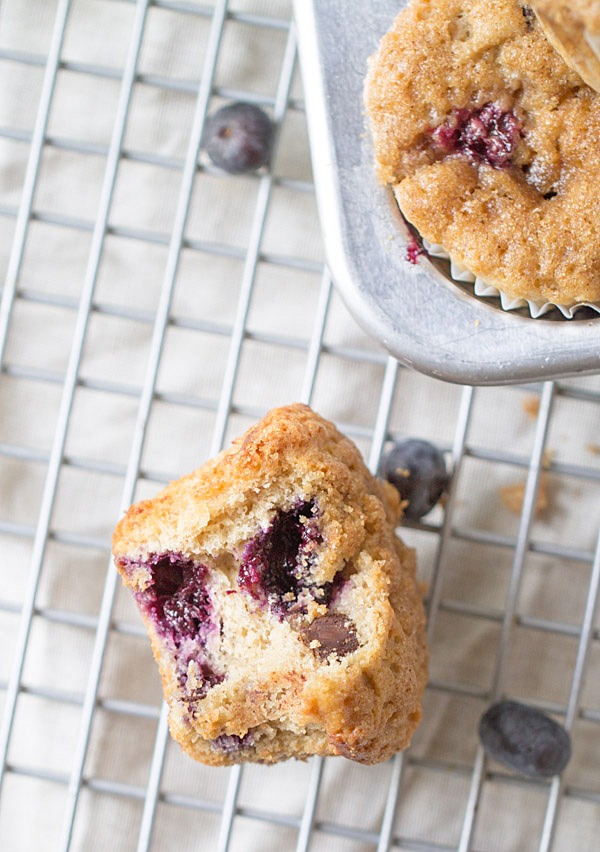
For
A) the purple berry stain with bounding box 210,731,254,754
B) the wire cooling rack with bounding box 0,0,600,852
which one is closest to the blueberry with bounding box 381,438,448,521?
→ the wire cooling rack with bounding box 0,0,600,852

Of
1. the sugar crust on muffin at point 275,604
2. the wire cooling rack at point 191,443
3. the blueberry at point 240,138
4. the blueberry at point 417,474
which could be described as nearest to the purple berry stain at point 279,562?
the sugar crust on muffin at point 275,604

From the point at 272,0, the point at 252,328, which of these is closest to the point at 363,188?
the point at 252,328

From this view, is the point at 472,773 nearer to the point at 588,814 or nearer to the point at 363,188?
the point at 588,814

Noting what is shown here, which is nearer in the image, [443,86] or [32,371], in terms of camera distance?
[443,86]

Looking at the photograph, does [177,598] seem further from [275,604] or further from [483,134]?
[483,134]

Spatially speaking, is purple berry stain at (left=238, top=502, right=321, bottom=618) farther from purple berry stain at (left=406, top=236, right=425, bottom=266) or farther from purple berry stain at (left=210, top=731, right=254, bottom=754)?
purple berry stain at (left=406, top=236, right=425, bottom=266)

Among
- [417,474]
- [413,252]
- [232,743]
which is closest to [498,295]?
[413,252]
